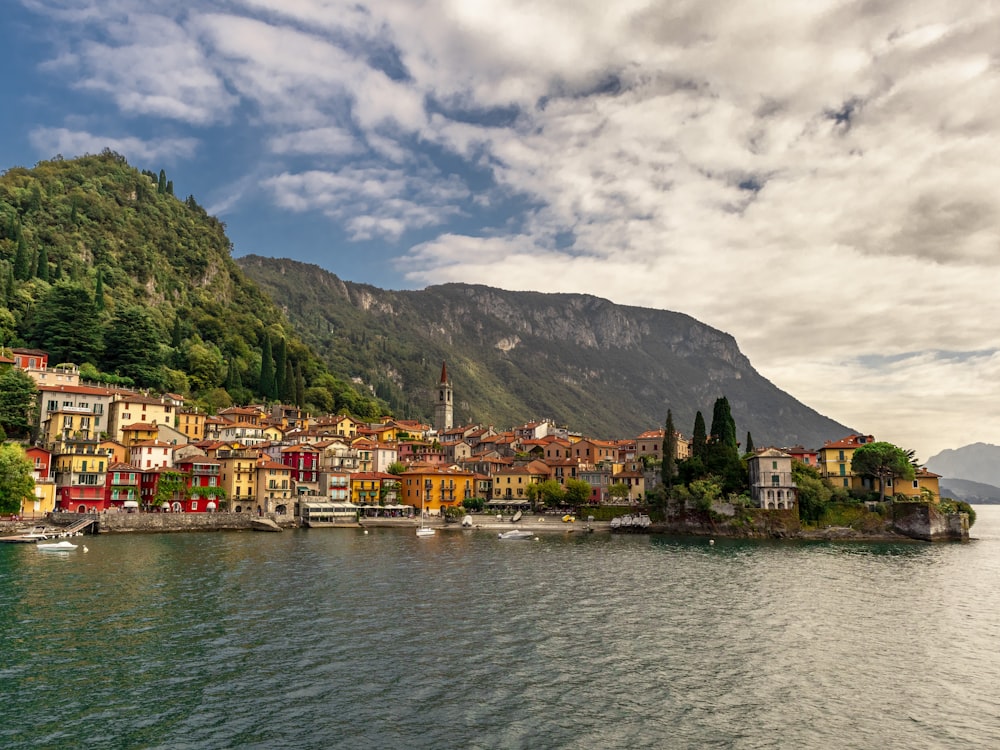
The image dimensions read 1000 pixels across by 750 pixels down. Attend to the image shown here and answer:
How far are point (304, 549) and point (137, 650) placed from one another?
1653 inches

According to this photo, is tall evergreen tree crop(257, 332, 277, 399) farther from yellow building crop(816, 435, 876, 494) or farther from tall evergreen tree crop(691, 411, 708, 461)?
yellow building crop(816, 435, 876, 494)

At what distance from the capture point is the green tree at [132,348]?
129750mm

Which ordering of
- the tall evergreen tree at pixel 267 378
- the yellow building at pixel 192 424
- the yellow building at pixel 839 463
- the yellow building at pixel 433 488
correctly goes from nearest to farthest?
the yellow building at pixel 839 463 → the yellow building at pixel 192 424 → the yellow building at pixel 433 488 → the tall evergreen tree at pixel 267 378

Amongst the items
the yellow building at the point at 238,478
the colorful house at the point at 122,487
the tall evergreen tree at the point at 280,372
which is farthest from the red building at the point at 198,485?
the tall evergreen tree at the point at 280,372

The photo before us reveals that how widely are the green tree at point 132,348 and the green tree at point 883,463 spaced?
120294 millimetres

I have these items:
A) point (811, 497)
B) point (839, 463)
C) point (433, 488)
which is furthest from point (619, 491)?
point (839, 463)

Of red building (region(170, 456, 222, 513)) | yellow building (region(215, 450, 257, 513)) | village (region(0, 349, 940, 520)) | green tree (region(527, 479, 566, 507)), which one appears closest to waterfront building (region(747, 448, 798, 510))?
village (region(0, 349, 940, 520))

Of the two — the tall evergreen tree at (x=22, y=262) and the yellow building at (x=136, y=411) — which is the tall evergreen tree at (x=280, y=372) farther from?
the tall evergreen tree at (x=22, y=262)

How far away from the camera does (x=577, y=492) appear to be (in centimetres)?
11919

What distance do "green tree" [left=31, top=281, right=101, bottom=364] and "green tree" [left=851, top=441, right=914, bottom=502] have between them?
129003 millimetres

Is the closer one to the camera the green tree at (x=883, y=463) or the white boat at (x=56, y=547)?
the white boat at (x=56, y=547)

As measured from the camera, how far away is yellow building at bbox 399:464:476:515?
A: 399 ft

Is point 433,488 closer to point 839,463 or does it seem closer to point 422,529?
point 422,529

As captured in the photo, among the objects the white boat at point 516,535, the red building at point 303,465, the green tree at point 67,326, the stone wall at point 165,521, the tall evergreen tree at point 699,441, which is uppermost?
the green tree at point 67,326
